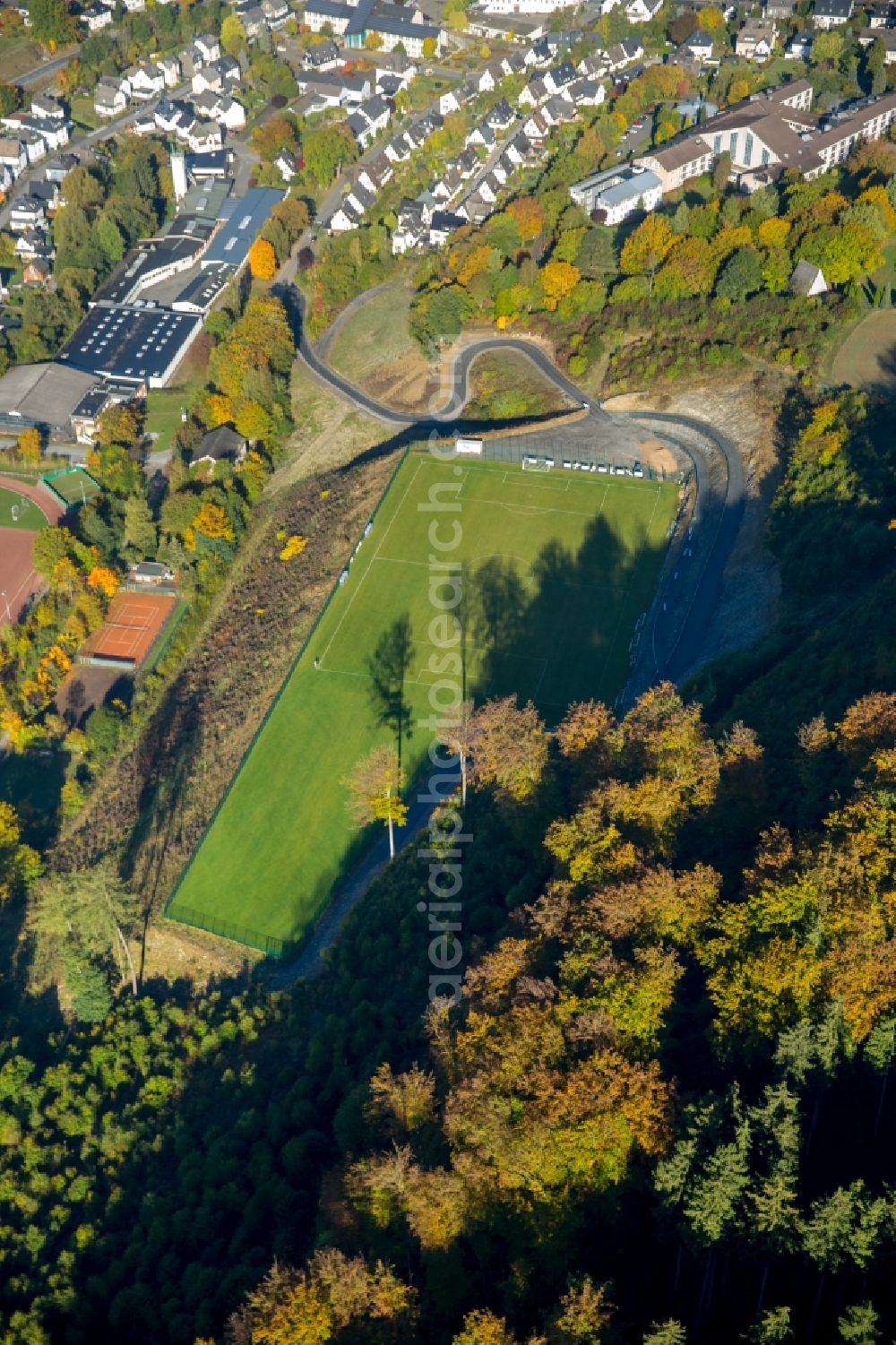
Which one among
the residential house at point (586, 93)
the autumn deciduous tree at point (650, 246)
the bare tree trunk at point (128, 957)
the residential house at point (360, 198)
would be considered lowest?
the bare tree trunk at point (128, 957)

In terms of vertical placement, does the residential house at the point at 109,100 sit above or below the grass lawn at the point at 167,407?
above

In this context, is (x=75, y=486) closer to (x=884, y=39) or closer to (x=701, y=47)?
(x=701, y=47)

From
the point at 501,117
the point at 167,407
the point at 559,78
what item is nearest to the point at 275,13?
the point at 559,78

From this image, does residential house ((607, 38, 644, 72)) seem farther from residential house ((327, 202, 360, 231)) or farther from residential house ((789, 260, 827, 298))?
residential house ((789, 260, 827, 298))

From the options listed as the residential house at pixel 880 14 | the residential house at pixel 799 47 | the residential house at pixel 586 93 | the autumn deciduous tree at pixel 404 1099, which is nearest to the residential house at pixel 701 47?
the residential house at pixel 799 47

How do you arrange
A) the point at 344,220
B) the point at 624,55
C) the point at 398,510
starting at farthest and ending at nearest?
the point at 624,55
the point at 344,220
the point at 398,510

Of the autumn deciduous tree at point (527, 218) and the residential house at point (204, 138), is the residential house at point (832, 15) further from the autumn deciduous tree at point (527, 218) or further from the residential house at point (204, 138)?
the residential house at point (204, 138)
